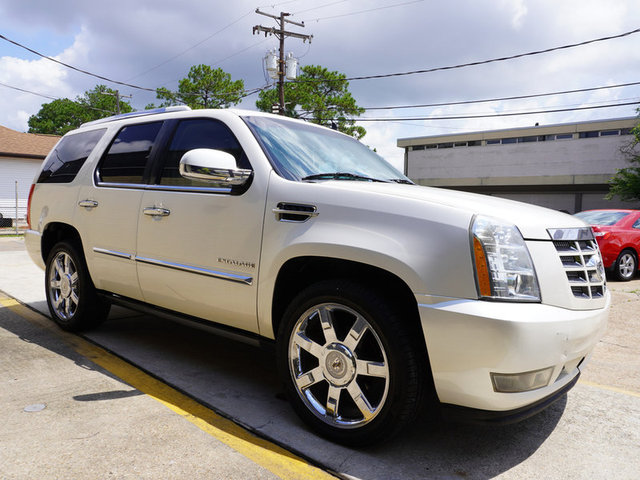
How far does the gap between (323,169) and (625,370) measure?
3.02m

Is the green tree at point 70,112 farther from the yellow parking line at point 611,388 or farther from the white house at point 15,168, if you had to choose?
the yellow parking line at point 611,388

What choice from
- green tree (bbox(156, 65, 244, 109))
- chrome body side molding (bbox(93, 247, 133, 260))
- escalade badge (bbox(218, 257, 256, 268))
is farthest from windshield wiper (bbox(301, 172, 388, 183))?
green tree (bbox(156, 65, 244, 109))

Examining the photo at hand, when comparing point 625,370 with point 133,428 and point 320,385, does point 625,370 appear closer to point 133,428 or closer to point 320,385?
point 320,385

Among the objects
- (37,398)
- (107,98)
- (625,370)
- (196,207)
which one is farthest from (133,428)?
(107,98)

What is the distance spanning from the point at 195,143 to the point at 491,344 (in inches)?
93.5

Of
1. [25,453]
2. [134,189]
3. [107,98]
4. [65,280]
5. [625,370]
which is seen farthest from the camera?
[107,98]

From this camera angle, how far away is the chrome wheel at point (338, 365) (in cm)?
249

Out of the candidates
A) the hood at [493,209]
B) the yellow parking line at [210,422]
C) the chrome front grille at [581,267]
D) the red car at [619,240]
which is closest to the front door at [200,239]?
the yellow parking line at [210,422]

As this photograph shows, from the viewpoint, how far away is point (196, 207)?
324 cm

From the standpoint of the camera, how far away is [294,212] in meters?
2.74

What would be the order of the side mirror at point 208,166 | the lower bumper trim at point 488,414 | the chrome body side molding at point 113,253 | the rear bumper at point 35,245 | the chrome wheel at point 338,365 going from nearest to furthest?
the lower bumper trim at point 488,414, the chrome wheel at point 338,365, the side mirror at point 208,166, the chrome body side molding at point 113,253, the rear bumper at point 35,245

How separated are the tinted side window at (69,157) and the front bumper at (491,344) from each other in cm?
351

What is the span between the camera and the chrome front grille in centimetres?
242

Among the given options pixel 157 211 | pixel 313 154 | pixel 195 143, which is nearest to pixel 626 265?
pixel 313 154
